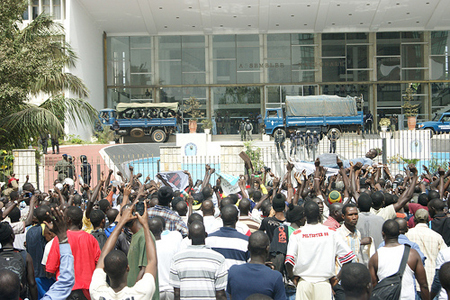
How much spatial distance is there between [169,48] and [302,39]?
10.3m

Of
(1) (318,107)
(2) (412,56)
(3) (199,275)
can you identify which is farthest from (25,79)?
(2) (412,56)

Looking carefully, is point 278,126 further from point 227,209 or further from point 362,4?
point 227,209

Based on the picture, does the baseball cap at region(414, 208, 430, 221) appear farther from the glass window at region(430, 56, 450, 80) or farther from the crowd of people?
the glass window at region(430, 56, 450, 80)

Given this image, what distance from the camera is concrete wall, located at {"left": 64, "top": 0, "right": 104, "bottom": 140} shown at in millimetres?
29736

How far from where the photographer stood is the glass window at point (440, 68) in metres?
35.7

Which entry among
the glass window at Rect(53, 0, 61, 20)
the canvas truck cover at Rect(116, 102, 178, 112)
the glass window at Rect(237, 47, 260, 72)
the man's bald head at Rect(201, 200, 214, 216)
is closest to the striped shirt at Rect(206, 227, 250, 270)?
the man's bald head at Rect(201, 200, 214, 216)

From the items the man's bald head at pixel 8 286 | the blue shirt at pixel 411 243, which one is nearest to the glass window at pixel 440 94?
the blue shirt at pixel 411 243

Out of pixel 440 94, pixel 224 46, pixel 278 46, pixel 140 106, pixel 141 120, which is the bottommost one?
pixel 141 120

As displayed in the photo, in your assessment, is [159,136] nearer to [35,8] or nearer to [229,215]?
[35,8]

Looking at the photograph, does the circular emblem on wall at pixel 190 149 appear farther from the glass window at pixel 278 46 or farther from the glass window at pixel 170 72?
the glass window at pixel 278 46

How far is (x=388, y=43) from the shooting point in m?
36.2

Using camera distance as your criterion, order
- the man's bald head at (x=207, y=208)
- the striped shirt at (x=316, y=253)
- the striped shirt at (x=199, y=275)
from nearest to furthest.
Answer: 1. the striped shirt at (x=199, y=275)
2. the striped shirt at (x=316, y=253)
3. the man's bald head at (x=207, y=208)

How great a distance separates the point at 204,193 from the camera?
7.14 m

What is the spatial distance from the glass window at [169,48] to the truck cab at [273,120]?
11.8 meters
